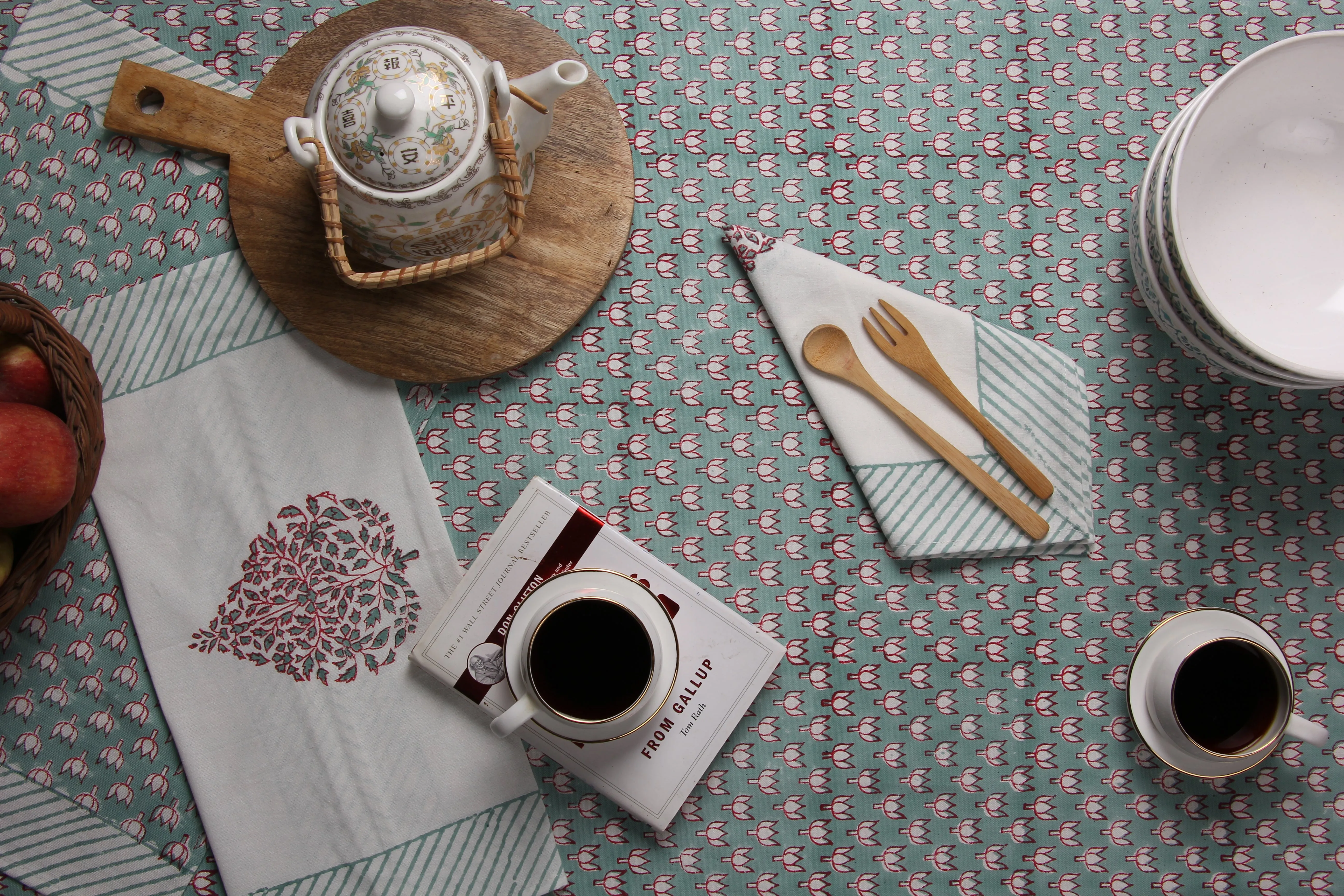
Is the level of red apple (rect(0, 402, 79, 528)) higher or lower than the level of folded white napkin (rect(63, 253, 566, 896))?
higher

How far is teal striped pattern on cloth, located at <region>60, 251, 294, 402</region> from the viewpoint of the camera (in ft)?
2.47

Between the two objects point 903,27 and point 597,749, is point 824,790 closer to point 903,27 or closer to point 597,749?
point 597,749

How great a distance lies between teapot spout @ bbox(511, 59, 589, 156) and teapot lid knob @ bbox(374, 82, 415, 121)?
9 centimetres

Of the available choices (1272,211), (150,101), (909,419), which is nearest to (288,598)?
(150,101)

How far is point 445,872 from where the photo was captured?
737mm

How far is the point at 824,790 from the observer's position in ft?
2.48

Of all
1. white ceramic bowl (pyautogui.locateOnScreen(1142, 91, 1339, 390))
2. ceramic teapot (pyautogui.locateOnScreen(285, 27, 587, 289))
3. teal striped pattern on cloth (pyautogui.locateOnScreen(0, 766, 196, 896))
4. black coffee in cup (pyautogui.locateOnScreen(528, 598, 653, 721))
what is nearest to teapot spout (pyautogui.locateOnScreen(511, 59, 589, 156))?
ceramic teapot (pyautogui.locateOnScreen(285, 27, 587, 289))

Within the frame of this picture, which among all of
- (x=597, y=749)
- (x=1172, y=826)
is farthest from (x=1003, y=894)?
(x=597, y=749)

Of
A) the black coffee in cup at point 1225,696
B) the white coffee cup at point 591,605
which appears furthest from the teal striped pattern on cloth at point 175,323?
the black coffee in cup at point 1225,696

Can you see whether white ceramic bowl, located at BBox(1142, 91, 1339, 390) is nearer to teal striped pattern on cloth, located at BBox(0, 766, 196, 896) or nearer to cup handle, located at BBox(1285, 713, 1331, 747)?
cup handle, located at BBox(1285, 713, 1331, 747)

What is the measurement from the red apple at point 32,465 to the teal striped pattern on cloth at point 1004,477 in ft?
2.18

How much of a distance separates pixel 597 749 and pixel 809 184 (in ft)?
1.85

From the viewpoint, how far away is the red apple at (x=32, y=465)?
0.61 m

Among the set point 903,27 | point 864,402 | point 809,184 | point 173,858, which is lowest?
point 173,858
